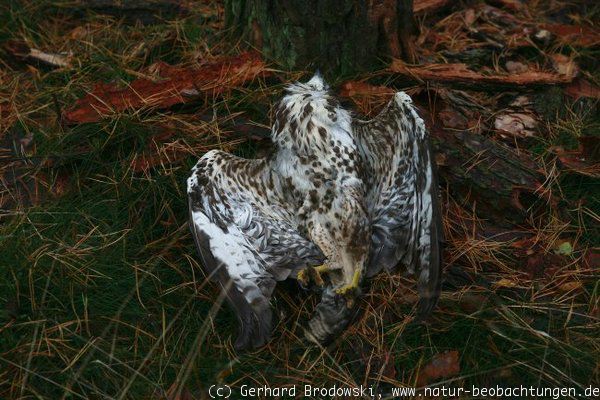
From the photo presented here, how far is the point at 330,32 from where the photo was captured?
159 inches

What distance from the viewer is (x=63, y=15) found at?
4828 mm

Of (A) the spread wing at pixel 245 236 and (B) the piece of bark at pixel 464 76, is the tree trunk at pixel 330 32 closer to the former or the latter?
(B) the piece of bark at pixel 464 76

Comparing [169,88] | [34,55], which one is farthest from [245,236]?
[34,55]

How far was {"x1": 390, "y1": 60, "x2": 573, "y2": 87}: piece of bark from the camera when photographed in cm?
407

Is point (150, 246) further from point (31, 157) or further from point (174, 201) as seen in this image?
point (31, 157)

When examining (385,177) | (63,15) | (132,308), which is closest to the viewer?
(132,308)

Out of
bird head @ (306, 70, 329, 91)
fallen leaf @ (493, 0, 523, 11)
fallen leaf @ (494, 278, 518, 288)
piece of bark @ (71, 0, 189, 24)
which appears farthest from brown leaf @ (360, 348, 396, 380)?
fallen leaf @ (493, 0, 523, 11)

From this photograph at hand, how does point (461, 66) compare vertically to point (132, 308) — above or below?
above

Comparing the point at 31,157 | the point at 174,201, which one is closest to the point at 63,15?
the point at 31,157

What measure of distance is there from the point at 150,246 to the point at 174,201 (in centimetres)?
28

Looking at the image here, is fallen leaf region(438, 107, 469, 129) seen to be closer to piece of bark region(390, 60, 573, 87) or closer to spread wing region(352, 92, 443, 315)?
piece of bark region(390, 60, 573, 87)

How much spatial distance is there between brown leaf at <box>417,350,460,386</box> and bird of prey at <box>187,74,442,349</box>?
204 mm

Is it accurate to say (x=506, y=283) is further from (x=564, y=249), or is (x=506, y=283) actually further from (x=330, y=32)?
(x=330, y=32)

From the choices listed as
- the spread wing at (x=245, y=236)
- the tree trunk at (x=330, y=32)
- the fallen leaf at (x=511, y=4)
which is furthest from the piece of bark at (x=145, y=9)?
the fallen leaf at (x=511, y=4)
